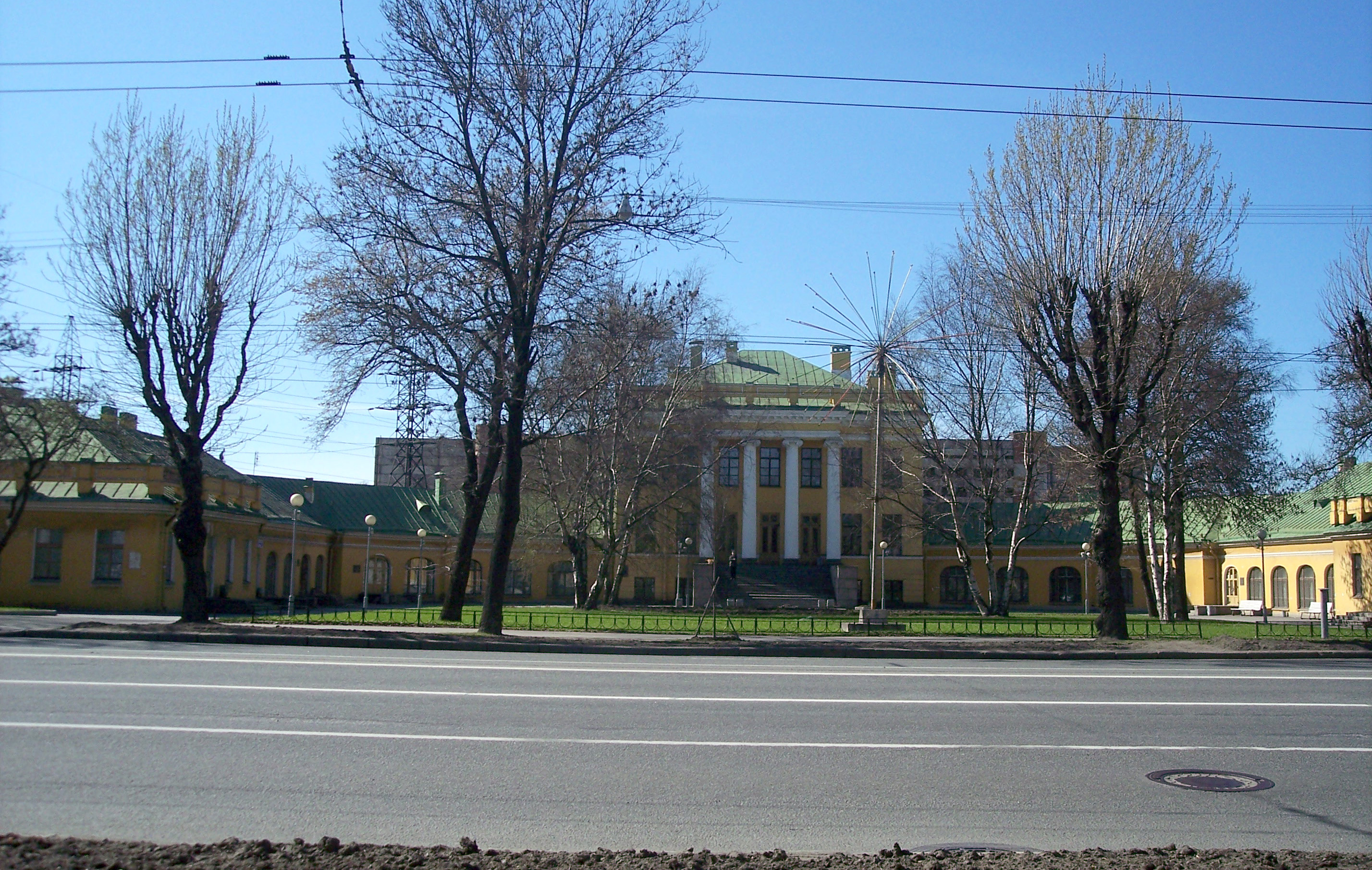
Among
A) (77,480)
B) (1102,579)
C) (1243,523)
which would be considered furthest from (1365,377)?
(77,480)

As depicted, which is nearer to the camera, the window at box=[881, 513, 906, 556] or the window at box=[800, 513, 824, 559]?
the window at box=[881, 513, 906, 556]

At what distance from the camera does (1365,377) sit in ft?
109

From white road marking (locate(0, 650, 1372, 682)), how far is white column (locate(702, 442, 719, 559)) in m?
31.8

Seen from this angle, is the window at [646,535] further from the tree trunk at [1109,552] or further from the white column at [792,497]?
the tree trunk at [1109,552]

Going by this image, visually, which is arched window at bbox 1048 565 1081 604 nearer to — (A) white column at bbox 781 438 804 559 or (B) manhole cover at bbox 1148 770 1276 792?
(A) white column at bbox 781 438 804 559

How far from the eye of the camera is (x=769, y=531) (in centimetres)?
6481

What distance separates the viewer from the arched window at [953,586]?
63.7 meters

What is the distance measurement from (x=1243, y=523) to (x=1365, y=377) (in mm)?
10959

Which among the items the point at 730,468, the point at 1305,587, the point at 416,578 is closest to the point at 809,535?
the point at 730,468

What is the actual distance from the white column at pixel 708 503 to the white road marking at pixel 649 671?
31.8 metres

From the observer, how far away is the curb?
65.9 ft

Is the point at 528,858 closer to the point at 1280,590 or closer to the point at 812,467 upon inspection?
the point at 1280,590

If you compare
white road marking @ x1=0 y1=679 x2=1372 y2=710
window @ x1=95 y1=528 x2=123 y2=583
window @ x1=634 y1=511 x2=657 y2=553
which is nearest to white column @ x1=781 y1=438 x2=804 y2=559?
window @ x1=634 y1=511 x2=657 y2=553

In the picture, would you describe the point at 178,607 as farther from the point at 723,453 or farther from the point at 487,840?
the point at 487,840
